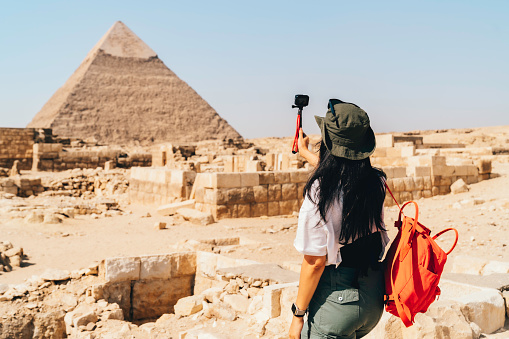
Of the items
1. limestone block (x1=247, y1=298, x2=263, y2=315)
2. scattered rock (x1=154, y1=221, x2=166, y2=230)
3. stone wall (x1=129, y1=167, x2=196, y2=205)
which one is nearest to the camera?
limestone block (x1=247, y1=298, x2=263, y2=315)

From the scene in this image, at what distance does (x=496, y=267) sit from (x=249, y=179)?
232 inches

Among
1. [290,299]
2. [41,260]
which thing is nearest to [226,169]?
[41,260]

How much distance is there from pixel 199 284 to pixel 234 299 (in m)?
1.52

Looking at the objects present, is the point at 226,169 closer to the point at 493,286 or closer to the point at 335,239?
the point at 493,286

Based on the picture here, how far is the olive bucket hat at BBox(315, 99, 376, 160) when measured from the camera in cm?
190

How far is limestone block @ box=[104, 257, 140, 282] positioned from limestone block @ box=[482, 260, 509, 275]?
3950 millimetres

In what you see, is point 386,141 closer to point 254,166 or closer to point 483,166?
point 483,166

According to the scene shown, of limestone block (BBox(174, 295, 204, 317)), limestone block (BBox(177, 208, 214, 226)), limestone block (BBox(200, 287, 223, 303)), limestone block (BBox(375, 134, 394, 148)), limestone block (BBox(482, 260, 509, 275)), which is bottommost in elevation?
limestone block (BBox(174, 295, 204, 317))

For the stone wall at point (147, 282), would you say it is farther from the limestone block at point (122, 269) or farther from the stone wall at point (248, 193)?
the stone wall at point (248, 193)

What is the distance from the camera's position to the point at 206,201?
995 cm

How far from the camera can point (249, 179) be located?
10.0 meters

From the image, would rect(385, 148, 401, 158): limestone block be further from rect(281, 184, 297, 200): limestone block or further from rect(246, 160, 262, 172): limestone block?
rect(281, 184, 297, 200): limestone block

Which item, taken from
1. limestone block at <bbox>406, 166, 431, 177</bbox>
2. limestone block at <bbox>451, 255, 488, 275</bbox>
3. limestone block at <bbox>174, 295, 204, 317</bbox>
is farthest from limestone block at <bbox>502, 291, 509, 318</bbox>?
limestone block at <bbox>406, 166, 431, 177</bbox>

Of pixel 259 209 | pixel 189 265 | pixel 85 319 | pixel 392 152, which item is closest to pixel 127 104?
pixel 392 152
